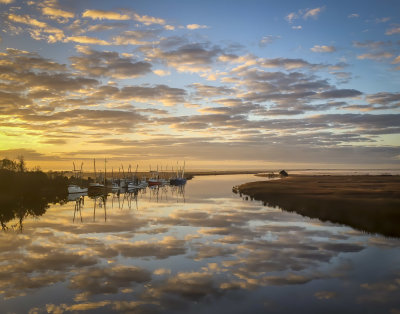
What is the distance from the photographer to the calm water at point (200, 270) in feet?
59.1

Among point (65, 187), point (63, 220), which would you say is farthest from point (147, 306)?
point (65, 187)

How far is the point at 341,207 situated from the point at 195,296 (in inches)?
1441

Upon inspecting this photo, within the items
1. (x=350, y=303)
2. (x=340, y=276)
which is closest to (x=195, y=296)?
(x=350, y=303)

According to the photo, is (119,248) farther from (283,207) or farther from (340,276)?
(283,207)

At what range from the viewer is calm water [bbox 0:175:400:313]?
1800 cm

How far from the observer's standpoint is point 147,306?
58.0 feet

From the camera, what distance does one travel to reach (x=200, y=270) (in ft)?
78.3

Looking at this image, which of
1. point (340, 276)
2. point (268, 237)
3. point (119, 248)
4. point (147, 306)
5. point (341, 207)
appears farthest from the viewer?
point (341, 207)

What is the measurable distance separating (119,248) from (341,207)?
108 feet

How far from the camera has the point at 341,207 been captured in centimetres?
4928

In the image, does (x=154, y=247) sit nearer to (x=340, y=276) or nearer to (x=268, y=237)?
(x=268, y=237)

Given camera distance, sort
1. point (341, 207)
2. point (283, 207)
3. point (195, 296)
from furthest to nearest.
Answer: point (283, 207)
point (341, 207)
point (195, 296)

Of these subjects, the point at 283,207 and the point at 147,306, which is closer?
the point at 147,306

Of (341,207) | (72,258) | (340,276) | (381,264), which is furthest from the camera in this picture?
(341,207)
